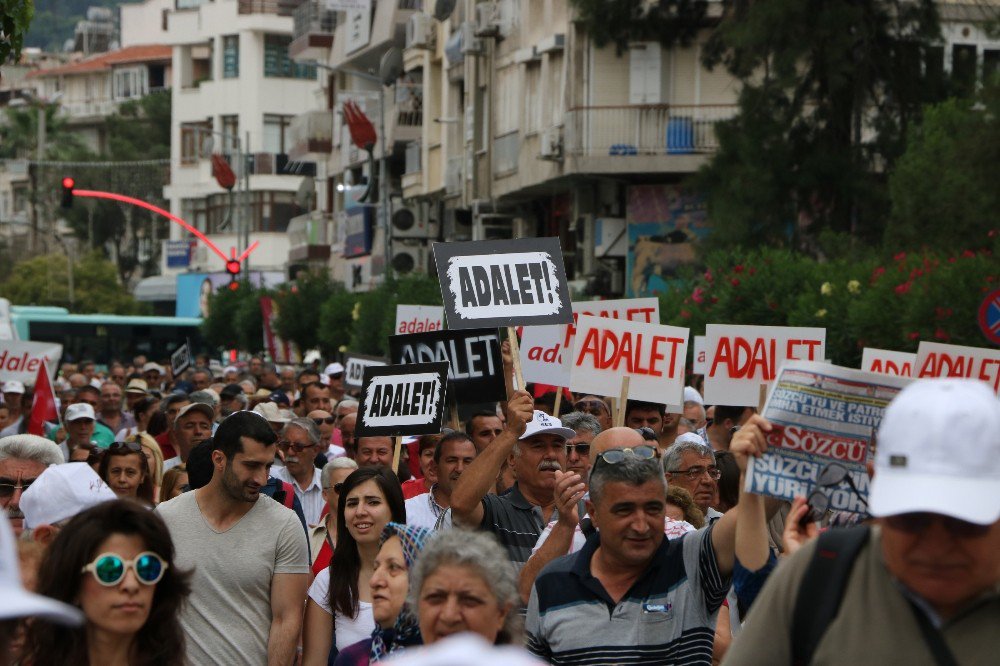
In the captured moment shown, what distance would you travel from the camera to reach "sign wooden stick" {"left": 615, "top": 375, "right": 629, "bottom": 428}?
40.9 feet

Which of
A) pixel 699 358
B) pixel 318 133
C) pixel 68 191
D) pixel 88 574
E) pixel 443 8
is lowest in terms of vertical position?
pixel 699 358

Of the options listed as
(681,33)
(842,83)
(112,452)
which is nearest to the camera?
(112,452)

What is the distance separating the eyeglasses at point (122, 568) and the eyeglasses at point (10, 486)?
3436 millimetres

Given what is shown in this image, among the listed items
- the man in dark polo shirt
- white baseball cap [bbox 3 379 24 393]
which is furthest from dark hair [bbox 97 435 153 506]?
white baseball cap [bbox 3 379 24 393]

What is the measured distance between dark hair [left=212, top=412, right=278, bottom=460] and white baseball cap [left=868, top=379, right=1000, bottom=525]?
4.76m

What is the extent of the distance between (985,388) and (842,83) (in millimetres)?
25477

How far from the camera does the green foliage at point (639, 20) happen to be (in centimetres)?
3388

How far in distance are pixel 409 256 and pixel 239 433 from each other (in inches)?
1804

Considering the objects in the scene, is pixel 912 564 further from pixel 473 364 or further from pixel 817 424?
pixel 473 364

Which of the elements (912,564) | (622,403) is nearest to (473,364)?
(622,403)

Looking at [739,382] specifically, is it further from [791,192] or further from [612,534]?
[791,192]

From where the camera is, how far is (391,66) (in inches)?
2135

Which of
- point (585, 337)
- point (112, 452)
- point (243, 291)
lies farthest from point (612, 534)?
point (243, 291)

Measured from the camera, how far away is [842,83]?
2836cm
